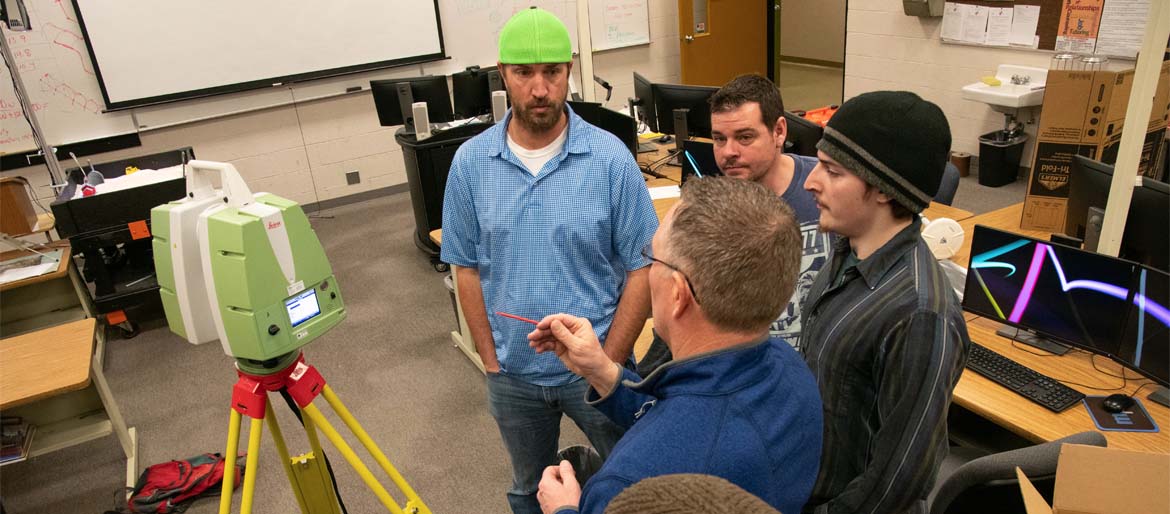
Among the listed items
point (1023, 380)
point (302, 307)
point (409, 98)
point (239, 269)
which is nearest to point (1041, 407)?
point (1023, 380)

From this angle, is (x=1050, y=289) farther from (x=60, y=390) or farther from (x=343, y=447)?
(x=60, y=390)

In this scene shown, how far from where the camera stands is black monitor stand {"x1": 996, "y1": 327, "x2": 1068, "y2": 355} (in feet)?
7.53

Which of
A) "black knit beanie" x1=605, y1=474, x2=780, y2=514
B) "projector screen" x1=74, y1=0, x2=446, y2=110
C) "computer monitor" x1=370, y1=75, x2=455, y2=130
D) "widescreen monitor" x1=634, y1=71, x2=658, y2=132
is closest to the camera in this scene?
"black knit beanie" x1=605, y1=474, x2=780, y2=514

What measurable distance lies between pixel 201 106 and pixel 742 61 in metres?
5.44

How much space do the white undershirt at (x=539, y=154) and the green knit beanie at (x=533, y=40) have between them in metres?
0.20

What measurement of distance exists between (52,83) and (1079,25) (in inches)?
288

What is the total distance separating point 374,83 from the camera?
4.92m

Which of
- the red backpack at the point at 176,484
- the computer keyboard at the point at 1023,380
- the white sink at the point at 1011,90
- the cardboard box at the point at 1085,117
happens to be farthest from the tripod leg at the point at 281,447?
the white sink at the point at 1011,90

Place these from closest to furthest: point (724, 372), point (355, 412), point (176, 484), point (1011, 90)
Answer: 1. point (724, 372)
2. point (176, 484)
3. point (355, 412)
4. point (1011, 90)

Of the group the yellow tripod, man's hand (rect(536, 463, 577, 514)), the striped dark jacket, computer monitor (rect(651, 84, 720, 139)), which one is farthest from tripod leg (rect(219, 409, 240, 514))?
computer monitor (rect(651, 84, 720, 139))

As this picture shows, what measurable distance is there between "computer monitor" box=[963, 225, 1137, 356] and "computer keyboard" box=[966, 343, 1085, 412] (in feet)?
0.59

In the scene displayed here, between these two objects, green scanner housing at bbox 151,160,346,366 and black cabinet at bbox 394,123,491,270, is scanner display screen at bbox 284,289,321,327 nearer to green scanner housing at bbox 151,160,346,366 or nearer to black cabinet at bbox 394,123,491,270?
green scanner housing at bbox 151,160,346,366

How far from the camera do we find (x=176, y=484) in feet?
9.55

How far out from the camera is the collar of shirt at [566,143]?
6.01 ft
